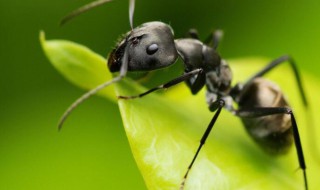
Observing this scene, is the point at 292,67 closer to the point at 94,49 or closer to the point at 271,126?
the point at 271,126

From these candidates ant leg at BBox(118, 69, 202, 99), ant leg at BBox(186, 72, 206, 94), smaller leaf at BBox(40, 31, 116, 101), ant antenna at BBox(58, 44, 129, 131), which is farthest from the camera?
ant leg at BBox(186, 72, 206, 94)

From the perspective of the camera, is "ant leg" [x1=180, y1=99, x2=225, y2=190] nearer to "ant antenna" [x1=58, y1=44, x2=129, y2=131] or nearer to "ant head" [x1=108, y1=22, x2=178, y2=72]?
"ant head" [x1=108, y1=22, x2=178, y2=72]

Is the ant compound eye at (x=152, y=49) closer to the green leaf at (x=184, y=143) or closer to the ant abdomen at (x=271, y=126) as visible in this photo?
the green leaf at (x=184, y=143)

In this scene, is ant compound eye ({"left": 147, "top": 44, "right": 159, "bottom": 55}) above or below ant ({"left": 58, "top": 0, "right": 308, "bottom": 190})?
above

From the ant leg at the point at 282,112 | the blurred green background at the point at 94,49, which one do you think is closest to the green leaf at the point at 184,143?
the ant leg at the point at 282,112

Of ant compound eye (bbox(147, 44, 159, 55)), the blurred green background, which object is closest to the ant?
ant compound eye (bbox(147, 44, 159, 55))

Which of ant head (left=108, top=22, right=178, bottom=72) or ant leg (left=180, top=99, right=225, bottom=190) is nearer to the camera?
ant leg (left=180, top=99, right=225, bottom=190)

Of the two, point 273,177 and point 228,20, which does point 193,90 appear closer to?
point 273,177
